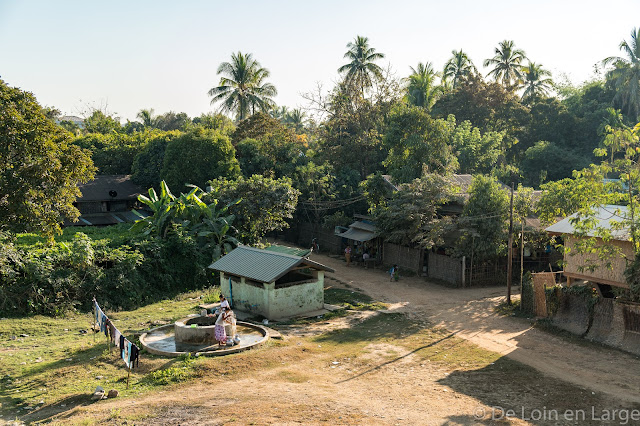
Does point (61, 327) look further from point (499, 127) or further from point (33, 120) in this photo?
point (499, 127)

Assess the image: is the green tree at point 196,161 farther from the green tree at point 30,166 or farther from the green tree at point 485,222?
the green tree at point 30,166

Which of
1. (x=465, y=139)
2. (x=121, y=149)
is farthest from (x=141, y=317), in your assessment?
(x=465, y=139)

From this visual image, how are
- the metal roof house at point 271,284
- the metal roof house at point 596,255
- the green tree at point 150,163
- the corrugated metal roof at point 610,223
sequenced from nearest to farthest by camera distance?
1. the corrugated metal roof at point 610,223
2. the metal roof house at point 596,255
3. the metal roof house at point 271,284
4. the green tree at point 150,163

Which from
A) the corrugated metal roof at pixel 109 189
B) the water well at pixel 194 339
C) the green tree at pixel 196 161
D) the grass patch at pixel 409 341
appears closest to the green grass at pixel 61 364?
the water well at pixel 194 339

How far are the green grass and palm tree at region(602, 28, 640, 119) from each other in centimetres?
5086

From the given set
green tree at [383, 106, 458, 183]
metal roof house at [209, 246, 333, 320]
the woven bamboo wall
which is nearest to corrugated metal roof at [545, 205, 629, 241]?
the woven bamboo wall

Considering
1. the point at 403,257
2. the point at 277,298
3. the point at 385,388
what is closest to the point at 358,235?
the point at 403,257

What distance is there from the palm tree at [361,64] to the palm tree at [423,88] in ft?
34.0

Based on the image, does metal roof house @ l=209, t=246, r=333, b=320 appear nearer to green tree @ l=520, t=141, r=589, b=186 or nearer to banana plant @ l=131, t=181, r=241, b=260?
Result: banana plant @ l=131, t=181, r=241, b=260

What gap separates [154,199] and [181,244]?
3760mm

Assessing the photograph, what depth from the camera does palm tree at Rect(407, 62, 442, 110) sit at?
5588 cm

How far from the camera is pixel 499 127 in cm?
5406

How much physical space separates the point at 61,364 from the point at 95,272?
8.74 meters

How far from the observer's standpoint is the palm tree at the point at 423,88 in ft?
183
